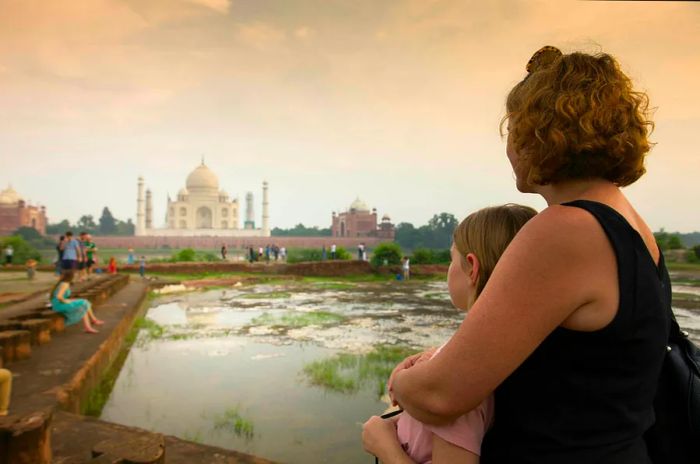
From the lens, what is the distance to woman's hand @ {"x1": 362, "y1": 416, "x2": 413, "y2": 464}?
2.98ft

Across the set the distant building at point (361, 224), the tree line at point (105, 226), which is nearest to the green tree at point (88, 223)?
the tree line at point (105, 226)

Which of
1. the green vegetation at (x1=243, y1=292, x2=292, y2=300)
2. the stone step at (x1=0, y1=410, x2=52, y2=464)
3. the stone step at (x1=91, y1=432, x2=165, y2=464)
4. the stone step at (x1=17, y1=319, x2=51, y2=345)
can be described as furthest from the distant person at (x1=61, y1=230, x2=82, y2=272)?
the stone step at (x1=91, y1=432, x2=165, y2=464)

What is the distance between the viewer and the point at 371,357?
493cm

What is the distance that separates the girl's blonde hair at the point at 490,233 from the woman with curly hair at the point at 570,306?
9cm

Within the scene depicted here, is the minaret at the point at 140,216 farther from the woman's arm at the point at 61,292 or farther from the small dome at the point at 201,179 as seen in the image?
the woman's arm at the point at 61,292

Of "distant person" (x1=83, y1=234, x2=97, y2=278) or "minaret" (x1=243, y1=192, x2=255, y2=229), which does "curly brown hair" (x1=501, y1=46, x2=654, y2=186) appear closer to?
"distant person" (x1=83, y1=234, x2=97, y2=278)

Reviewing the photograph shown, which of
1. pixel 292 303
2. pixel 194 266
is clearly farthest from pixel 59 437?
pixel 194 266

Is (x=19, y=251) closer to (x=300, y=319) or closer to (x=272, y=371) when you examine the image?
(x=300, y=319)

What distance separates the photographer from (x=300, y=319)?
7.49 metres

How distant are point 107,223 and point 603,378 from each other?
204 feet

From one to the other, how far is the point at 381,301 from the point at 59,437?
325 inches

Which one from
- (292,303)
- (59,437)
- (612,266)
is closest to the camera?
(612,266)

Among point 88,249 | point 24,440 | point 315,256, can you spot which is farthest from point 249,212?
point 24,440

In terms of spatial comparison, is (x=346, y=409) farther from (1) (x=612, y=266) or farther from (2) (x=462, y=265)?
(1) (x=612, y=266)
